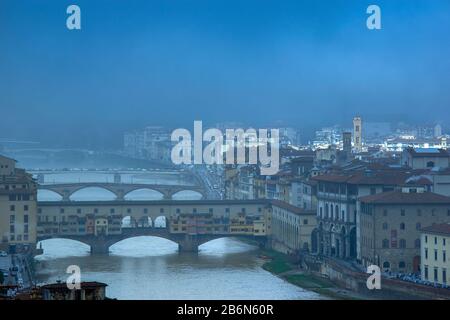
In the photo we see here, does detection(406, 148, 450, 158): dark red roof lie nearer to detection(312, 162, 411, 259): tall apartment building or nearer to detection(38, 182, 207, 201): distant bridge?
detection(312, 162, 411, 259): tall apartment building

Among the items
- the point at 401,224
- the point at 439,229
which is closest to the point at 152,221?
the point at 401,224

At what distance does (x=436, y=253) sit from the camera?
8.19 metres

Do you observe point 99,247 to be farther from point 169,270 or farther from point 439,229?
point 439,229

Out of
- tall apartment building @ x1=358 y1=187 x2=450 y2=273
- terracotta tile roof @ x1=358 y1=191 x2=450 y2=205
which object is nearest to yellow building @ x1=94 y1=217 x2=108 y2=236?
terracotta tile roof @ x1=358 y1=191 x2=450 y2=205

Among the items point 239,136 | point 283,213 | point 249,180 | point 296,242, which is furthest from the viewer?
point 239,136

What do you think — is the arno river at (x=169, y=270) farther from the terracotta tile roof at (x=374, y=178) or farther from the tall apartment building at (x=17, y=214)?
the terracotta tile roof at (x=374, y=178)

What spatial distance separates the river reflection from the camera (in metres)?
7.94

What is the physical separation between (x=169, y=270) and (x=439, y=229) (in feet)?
8.93

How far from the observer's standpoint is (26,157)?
102 ft

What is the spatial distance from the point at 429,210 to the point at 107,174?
21.2 metres

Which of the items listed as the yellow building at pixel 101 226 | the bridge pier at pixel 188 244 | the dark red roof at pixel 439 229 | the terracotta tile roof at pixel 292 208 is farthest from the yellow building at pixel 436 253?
the yellow building at pixel 101 226

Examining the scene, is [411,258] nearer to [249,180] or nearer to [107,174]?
[249,180]

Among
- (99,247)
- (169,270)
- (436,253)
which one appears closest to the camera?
(436,253)
